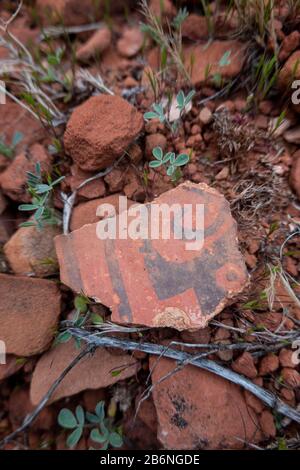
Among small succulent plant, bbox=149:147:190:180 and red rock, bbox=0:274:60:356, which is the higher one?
small succulent plant, bbox=149:147:190:180

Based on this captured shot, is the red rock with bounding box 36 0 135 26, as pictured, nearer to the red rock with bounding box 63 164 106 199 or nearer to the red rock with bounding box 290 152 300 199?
the red rock with bounding box 63 164 106 199

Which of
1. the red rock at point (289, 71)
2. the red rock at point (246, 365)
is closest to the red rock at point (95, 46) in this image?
the red rock at point (289, 71)

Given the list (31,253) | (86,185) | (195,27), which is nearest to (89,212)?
(86,185)

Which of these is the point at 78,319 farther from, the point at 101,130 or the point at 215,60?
the point at 215,60

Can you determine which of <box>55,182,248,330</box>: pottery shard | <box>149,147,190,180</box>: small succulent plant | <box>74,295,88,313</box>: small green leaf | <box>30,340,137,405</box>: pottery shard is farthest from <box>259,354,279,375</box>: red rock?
<box>149,147,190,180</box>: small succulent plant
